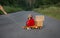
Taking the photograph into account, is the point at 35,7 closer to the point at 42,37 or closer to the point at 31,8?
the point at 31,8

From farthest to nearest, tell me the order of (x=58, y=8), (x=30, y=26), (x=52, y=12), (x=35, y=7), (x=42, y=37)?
(x=52, y=12) < (x=58, y=8) < (x=35, y=7) < (x=30, y=26) < (x=42, y=37)

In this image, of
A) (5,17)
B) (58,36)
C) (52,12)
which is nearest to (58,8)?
(52,12)

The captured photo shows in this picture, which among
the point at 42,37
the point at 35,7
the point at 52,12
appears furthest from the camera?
the point at 52,12

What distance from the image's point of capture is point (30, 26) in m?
9.90

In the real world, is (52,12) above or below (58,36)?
below

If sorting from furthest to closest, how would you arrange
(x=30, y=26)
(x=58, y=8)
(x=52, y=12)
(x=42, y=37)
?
(x=52, y=12), (x=58, y=8), (x=30, y=26), (x=42, y=37)

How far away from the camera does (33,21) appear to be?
10.1 m

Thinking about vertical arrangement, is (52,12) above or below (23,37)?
below

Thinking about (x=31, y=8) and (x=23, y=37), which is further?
(x=31, y=8)

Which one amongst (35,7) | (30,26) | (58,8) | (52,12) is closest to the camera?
(30,26)

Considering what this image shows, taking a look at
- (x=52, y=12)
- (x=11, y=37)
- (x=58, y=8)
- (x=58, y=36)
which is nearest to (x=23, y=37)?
(x=11, y=37)

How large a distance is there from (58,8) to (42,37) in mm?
8553

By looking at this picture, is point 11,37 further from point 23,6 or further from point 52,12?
point 52,12

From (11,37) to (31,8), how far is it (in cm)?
677
